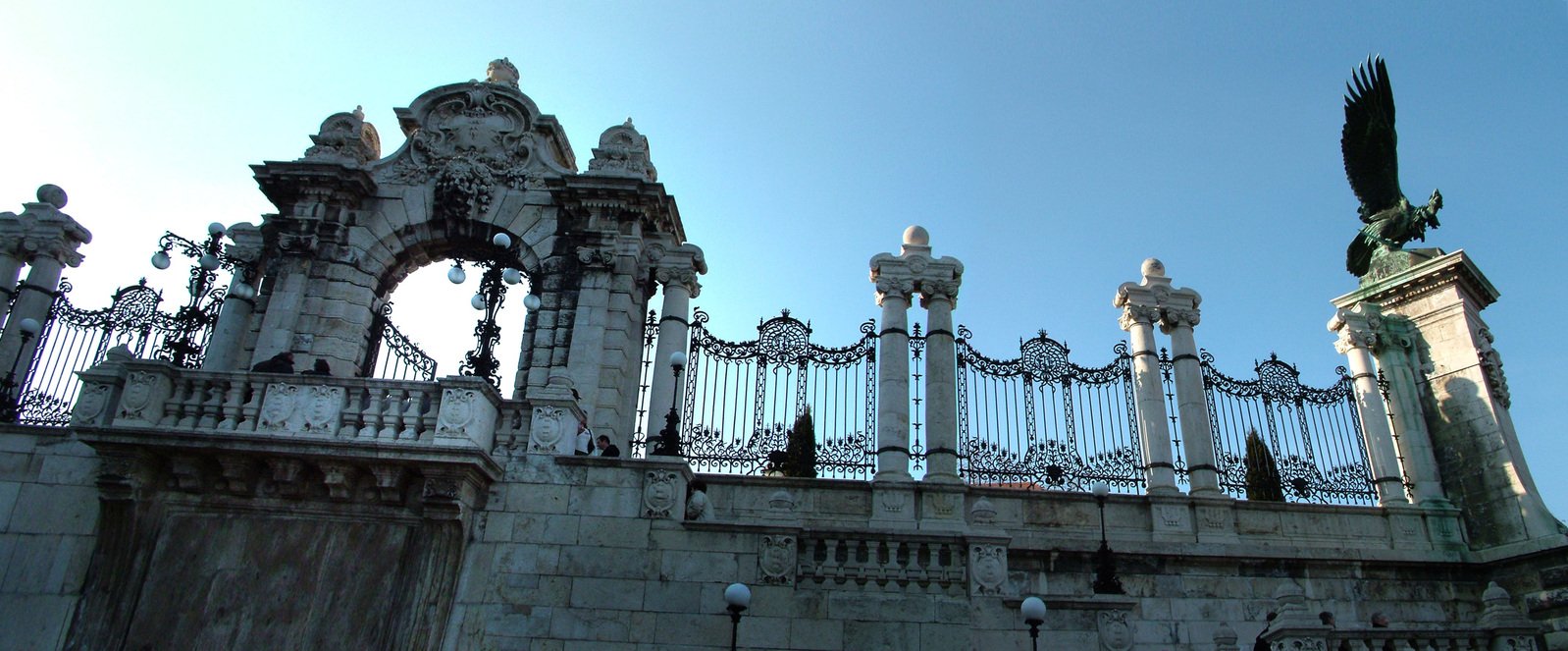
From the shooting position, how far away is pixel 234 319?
51.5 feet

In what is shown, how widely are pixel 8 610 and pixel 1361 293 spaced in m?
22.1

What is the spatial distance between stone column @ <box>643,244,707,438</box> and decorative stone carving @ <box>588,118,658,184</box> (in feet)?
4.71

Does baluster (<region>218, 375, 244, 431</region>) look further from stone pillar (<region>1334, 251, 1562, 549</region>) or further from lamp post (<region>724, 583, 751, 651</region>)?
stone pillar (<region>1334, 251, 1562, 549</region>)

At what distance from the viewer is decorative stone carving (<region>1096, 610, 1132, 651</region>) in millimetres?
12031

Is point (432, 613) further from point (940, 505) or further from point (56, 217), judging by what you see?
point (56, 217)

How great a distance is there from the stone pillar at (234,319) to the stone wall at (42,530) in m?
2.73

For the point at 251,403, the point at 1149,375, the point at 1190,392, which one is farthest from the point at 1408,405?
the point at 251,403

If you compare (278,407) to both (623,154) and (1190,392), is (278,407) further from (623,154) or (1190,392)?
(1190,392)

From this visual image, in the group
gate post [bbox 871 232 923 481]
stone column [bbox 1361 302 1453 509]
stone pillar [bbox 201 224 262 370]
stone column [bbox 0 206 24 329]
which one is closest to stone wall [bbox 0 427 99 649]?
stone pillar [bbox 201 224 262 370]

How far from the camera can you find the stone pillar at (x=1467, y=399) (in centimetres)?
1664

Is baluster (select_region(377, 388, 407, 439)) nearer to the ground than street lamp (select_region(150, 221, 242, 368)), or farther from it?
nearer to the ground

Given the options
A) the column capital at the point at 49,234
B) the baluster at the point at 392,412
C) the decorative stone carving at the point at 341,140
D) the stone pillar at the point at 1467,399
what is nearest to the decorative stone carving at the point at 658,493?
the baluster at the point at 392,412

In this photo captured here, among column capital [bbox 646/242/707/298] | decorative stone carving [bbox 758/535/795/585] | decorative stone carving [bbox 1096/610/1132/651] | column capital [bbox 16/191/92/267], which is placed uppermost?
column capital [bbox 16/191/92/267]

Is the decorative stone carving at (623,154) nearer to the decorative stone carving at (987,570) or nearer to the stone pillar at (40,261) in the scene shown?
the decorative stone carving at (987,570)
